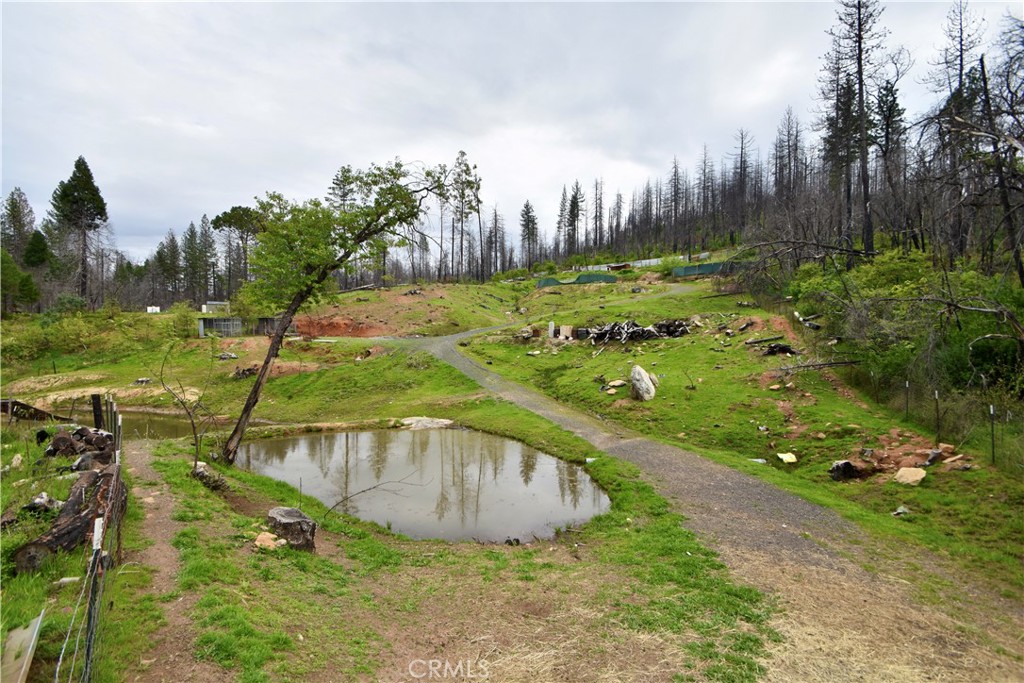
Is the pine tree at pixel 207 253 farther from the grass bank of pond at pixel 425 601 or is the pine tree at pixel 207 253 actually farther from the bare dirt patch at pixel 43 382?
the grass bank of pond at pixel 425 601

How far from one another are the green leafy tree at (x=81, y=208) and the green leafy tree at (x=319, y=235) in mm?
46855

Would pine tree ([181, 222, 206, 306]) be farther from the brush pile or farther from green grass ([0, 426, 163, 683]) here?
green grass ([0, 426, 163, 683])

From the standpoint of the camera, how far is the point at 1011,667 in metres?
5.30

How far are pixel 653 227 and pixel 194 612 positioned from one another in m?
96.3

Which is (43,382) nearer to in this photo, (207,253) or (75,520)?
(75,520)

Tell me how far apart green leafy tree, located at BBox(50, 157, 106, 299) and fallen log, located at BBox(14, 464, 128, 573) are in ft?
165

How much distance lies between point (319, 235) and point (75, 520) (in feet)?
23.3

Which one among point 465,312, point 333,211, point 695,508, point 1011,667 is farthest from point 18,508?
point 465,312

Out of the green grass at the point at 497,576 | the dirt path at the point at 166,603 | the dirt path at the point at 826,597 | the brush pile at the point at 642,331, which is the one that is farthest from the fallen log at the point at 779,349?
the dirt path at the point at 166,603

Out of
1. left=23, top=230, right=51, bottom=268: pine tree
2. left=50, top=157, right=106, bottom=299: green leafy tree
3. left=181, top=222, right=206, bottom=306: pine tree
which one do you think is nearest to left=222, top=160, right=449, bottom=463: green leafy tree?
left=50, top=157, right=106, bottom=299: green leafy tree

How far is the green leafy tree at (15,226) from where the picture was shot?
50.5 m

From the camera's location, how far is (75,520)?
6066mm

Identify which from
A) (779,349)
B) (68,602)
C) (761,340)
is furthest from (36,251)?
(779,349)

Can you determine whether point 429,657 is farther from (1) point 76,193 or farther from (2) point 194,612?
(1) point 76,193
